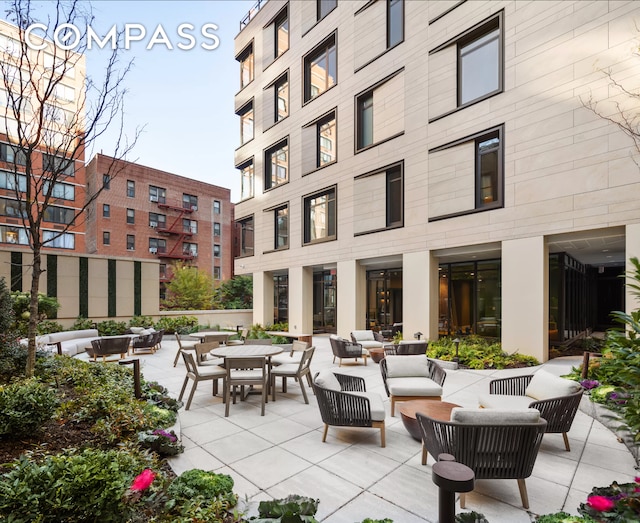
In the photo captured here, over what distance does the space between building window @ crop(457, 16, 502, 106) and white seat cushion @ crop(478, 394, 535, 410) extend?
10501 mm

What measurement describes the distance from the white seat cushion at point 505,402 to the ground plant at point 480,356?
4.76 m

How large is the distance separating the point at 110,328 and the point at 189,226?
2569 centimetres

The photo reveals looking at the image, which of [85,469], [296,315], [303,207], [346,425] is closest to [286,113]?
[303,207]

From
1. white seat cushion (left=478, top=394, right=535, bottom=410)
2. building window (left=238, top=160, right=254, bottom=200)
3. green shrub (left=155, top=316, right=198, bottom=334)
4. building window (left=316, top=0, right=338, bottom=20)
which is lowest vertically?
green shrub (left=155, top=316, right=198, bottom=334)

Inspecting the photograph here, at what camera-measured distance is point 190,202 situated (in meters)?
40.1

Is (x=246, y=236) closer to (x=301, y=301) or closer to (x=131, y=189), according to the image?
(x=301, y=301)

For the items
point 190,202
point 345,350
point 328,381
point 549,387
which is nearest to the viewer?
point 549,387

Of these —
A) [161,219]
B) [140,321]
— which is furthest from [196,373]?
[161,219]

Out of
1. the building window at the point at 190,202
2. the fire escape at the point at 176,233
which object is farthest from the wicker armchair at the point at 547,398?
the building window at the point at 190,202

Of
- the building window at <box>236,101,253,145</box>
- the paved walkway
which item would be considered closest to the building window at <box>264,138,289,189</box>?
the building window at <box>236,101,253,145</box>

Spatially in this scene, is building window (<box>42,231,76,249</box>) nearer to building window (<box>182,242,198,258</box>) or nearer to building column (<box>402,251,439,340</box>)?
building window (<box>182,242,198,258</box>)

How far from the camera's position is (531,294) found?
10539mm

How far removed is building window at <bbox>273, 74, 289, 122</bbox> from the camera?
2095 cm

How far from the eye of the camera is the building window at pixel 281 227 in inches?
817
